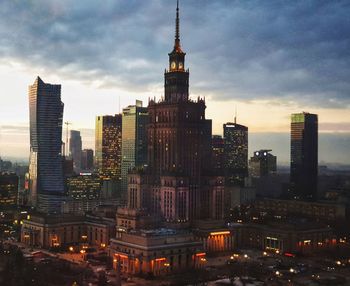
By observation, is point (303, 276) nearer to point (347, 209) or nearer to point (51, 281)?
point (51, 281)

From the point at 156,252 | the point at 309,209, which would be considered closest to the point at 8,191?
the point at 156,252

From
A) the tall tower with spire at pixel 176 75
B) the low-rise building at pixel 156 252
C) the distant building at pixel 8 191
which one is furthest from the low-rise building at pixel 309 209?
the distant building at pixel 8 191

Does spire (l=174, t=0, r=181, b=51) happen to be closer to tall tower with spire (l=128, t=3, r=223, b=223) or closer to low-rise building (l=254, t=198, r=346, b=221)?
tall tower with spire (l=128, t=3, r=223, b=223)

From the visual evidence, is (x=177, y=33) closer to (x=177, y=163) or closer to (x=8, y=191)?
(x=177, y=163)

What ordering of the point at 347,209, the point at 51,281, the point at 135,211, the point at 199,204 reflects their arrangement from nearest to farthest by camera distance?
the point at 51,281 < the point at 135,211 < the point at 199,204 < the point at 347,209

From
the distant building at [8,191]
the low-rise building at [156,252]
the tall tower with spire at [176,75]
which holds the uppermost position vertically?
the tall tower with spire at [176,75]

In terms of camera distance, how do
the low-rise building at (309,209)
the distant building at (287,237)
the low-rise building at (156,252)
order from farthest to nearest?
the low-rise building at (309,209), the distant building at (287,237), the low-rise building at (156,252)

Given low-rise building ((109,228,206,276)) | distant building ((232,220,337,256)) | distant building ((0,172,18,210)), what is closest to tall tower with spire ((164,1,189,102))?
distant building ((232,220,337,256))

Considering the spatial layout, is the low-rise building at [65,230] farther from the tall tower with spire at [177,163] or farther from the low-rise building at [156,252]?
the low-rise building at [156,252]

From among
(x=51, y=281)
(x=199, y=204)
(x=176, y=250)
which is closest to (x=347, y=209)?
(x=199, y=204)
